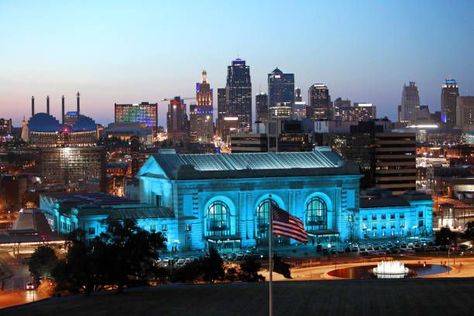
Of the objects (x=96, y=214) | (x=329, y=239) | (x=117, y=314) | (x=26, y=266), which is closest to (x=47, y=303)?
(x=117, y=314)

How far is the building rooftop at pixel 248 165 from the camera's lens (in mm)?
123963

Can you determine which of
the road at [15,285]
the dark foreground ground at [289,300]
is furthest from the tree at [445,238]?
the road at [15,285]

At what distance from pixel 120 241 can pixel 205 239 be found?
46952 mm

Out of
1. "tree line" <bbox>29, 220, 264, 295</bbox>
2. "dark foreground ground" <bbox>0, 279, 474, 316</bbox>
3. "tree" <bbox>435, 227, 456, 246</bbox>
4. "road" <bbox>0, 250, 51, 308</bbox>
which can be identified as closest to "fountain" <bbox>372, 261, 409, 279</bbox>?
"dark foreground ground" <bbox>0, 279, 474, 316</bbox>

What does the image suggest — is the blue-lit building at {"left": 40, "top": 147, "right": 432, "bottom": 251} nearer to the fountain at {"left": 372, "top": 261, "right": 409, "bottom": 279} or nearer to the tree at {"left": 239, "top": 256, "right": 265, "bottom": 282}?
the fountain at {"left": 372, "top": 261, "right": 409, "bottom": 279}

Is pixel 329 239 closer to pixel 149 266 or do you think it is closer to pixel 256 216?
pixel 256 216

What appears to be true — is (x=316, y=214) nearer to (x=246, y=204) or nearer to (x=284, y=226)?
(x=246, y=204)

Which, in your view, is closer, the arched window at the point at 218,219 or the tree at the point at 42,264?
the tree at the point at 42,264

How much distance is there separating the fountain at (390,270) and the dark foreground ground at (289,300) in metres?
24.3

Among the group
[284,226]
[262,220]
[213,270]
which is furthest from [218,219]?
[284,226]

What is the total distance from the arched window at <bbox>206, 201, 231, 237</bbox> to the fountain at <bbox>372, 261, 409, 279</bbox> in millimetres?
27630

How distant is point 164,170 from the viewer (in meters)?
124

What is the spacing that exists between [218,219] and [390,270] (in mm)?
30780

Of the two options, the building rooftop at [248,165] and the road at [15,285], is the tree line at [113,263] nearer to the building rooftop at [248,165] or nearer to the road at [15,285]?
the road at [15,285]
